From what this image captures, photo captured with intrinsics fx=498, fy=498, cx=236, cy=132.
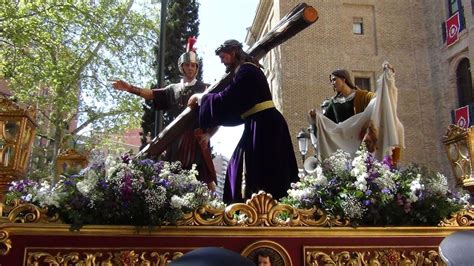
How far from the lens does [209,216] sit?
11.7 ft

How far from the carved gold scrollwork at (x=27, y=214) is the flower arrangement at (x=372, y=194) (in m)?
1.77

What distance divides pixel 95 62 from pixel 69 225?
1902 centimetres

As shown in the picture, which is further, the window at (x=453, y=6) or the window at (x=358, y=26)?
the window at (x=358, y=26)

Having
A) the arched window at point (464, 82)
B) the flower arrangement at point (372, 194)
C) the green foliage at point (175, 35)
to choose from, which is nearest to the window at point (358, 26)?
the arched window at point (464, 82)

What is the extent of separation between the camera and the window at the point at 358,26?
951 inches

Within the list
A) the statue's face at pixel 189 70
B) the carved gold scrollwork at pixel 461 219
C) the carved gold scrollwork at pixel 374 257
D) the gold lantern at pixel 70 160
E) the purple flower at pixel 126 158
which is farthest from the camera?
the statue's face at pixel 189 70

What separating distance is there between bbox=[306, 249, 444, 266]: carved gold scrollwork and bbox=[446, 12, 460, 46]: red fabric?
20.4 m

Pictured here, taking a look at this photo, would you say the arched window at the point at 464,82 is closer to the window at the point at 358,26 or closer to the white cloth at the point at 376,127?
the window at the point at 358,26

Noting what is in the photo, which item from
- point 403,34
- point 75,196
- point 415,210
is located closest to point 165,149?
point 75,196

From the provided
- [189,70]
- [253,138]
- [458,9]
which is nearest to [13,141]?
[253,138]

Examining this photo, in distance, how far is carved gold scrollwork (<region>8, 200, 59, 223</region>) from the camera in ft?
10.4

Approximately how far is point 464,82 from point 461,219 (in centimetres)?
2010

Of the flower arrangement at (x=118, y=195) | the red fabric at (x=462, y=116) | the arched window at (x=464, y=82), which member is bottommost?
the flower arrangement at (x=118, y=195)

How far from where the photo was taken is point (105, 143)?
78.1 feet
